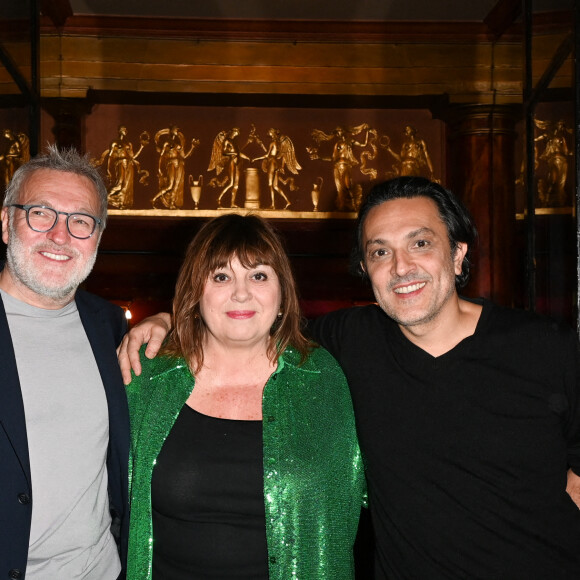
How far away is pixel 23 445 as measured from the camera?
1.74 meters

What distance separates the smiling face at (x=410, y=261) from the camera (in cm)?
203

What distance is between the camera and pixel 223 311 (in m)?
2.05

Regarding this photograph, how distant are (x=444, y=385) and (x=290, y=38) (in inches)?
267

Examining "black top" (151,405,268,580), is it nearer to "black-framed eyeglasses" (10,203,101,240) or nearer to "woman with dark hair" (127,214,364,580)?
"woman with dark hair" (127,214,364,580)

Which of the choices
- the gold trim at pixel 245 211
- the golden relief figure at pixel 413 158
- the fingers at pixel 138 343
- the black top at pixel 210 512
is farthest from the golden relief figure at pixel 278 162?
the black top at pixel 210 512

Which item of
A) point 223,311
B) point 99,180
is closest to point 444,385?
point 223,311

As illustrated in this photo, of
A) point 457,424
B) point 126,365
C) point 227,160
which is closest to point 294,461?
point 457,424

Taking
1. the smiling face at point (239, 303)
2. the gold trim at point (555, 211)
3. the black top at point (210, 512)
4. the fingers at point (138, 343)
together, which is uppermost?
the gold trim at point (555, 211)

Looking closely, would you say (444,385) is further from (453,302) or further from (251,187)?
(251,187)

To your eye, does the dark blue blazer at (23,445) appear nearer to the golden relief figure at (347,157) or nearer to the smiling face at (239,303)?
the smiling face at (239,303)

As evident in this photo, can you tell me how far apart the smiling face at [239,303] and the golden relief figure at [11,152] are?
4.46 feet

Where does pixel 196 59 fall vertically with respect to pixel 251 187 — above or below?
above

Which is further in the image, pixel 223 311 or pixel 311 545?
pixel 223 311

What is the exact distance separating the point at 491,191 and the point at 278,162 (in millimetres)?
2545
